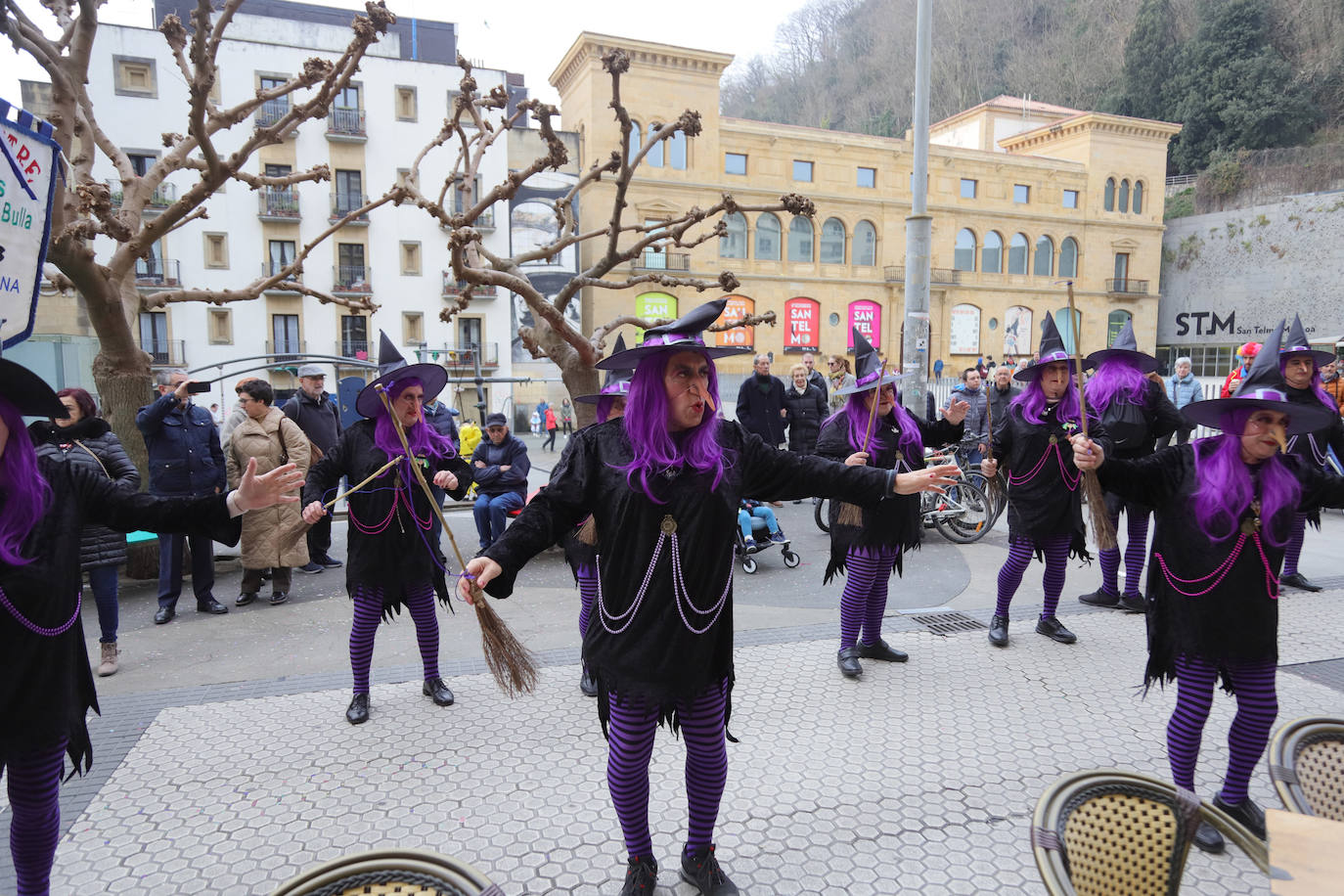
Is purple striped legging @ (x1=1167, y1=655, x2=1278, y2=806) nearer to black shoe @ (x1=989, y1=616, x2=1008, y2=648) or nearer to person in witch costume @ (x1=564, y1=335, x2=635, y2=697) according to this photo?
black shoe @ (x1=989, y1=616, x2=1008, y2=648)

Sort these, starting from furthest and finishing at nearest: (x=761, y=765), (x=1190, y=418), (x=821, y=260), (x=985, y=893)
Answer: (x=821, y=260) < (x=761, y=765) < (x=1190, y=418) < (x=985, y=893)

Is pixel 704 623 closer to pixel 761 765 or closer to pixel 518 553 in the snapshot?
pixel 518 553

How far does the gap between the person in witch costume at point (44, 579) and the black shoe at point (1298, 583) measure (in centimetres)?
809

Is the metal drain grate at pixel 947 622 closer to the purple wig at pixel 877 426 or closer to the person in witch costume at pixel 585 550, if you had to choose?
the purple wig at pixel 877 426

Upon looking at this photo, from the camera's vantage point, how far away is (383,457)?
4.48 m

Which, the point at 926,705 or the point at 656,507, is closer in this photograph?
the point at 656,507

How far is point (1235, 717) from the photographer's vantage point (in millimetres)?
3232

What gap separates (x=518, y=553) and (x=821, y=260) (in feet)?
122

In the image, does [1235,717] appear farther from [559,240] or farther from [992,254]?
[992,254]

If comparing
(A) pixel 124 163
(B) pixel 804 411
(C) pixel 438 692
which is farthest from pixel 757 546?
(A) pixel 124 163

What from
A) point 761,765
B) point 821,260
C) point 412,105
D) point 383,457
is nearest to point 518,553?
point 761,765

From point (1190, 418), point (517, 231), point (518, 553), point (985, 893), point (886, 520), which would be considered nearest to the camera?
point (518, 553)

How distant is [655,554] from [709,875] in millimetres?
1217

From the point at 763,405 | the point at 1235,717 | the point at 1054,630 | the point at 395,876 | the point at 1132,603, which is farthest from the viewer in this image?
the point at 763,405
